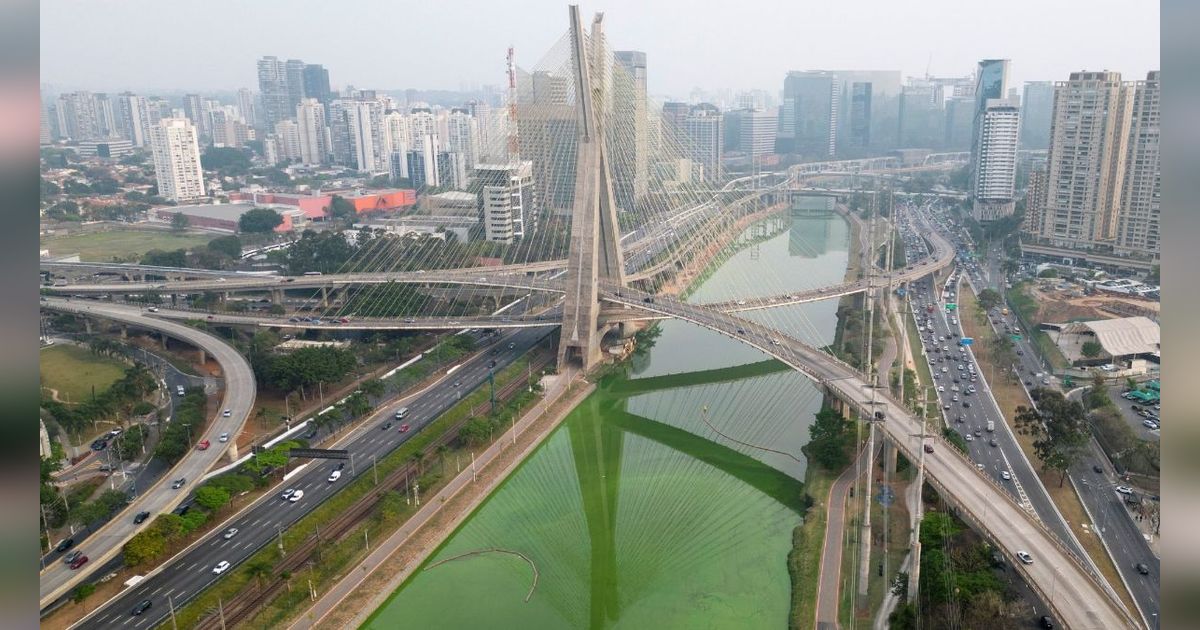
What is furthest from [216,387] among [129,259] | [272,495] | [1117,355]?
[1117,355]

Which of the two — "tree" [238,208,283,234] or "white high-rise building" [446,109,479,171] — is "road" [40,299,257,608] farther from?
"white high-rise building" [446,109,479,171]

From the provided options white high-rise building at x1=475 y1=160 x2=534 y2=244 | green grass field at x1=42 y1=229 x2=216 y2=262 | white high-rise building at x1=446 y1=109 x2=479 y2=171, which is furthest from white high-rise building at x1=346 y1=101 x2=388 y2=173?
white high-rise building at x1=475 y1=160 x2=534 y2=244

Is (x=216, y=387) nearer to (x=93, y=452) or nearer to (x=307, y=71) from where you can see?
(x=93, y=452)

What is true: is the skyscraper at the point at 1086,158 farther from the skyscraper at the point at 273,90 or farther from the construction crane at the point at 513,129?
the skyscraper at the point at 273,90

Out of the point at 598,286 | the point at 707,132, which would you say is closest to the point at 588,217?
the point at 598,286

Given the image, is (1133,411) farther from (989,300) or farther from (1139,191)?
(1139,191)

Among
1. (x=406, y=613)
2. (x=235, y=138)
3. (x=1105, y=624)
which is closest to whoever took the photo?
(x=1105, y=624)
